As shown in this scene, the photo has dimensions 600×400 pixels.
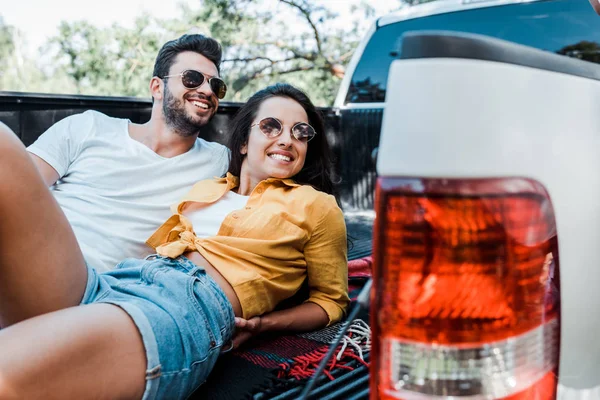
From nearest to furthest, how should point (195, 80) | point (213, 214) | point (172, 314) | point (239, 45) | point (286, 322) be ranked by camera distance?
point (172, 314)
point (286, 322)
point (213, 214)
point (195, 80)
point (239, 45)

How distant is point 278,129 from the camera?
85.4 inches

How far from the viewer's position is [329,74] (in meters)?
14.6

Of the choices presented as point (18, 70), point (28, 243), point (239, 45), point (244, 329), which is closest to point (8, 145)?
point (28, 243)

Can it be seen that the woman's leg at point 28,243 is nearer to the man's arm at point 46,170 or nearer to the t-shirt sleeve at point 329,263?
the t-shirt sleeve at point 329,263

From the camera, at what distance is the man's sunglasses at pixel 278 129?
2.17m

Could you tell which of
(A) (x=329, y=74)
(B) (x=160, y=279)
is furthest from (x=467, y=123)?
(A) (x=329, y=74)

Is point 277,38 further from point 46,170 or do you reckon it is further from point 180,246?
point 180,246

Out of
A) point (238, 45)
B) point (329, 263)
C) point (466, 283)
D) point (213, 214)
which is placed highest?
point (238, 45)

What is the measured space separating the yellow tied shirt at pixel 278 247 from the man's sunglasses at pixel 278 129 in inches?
8.2

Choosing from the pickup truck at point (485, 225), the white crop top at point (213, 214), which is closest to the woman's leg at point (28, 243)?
the white crop top at point (213, 214)

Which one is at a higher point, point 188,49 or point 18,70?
point 188,49

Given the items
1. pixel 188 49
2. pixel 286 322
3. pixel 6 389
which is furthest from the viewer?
pixel 188 49

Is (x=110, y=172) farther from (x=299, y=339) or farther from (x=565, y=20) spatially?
(x=565, y=20)

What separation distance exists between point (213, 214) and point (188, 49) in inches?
39.2
